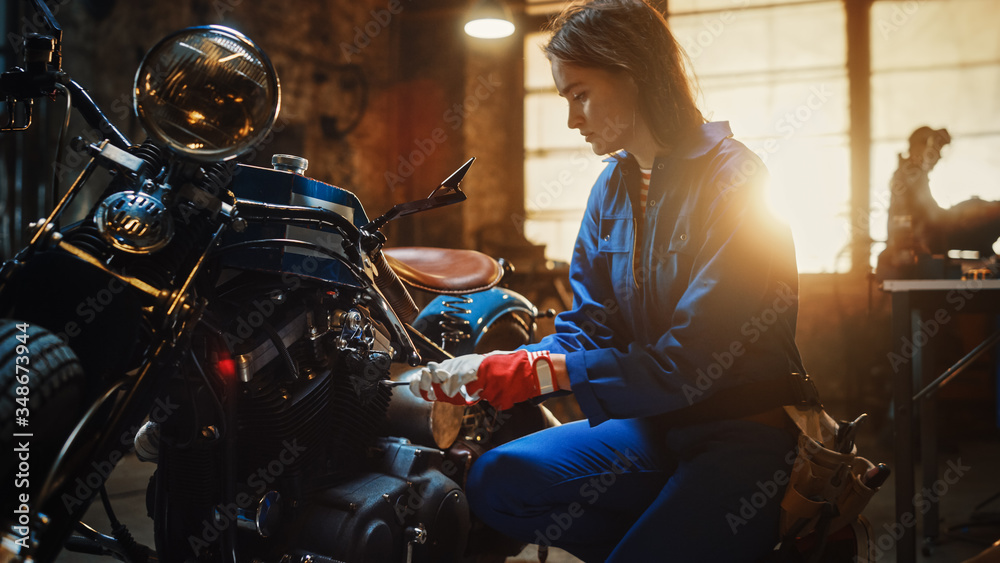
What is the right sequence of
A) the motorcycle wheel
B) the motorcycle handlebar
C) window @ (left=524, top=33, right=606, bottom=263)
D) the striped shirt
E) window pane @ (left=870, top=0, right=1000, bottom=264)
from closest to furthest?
1. the motorcycle wheel
2. the motorcycle handlebar
3. the striped shirt
4. window pane @ (left=870, top=0, right=1000, bottom=264)
5. window @ (left=524, top=33, right=606, bottom=263)

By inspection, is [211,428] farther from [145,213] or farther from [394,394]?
[394,394]

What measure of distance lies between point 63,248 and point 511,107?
5.23 m

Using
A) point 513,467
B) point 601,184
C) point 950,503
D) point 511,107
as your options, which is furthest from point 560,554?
point 511,107

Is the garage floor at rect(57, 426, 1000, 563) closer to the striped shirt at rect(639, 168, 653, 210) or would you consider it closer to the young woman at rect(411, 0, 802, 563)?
the young woman at rect(411, 0, 802, 563)

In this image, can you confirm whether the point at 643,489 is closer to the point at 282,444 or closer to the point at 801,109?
the point at 282,444

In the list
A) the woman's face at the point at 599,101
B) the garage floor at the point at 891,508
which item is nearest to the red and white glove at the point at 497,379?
the woman's face at the point at 599,101

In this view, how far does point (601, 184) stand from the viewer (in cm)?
156

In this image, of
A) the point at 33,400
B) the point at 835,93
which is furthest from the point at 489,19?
the point at 33,400

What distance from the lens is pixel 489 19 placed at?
462 centimetres

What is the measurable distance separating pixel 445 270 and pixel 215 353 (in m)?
1.02

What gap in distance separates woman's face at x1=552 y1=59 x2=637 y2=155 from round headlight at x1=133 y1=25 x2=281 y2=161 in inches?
22.4

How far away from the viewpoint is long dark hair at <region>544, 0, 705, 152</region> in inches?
52.9

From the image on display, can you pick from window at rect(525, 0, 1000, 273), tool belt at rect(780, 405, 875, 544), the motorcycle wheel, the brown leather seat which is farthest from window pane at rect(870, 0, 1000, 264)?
the motorcycle wheel

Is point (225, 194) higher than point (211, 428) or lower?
higher
